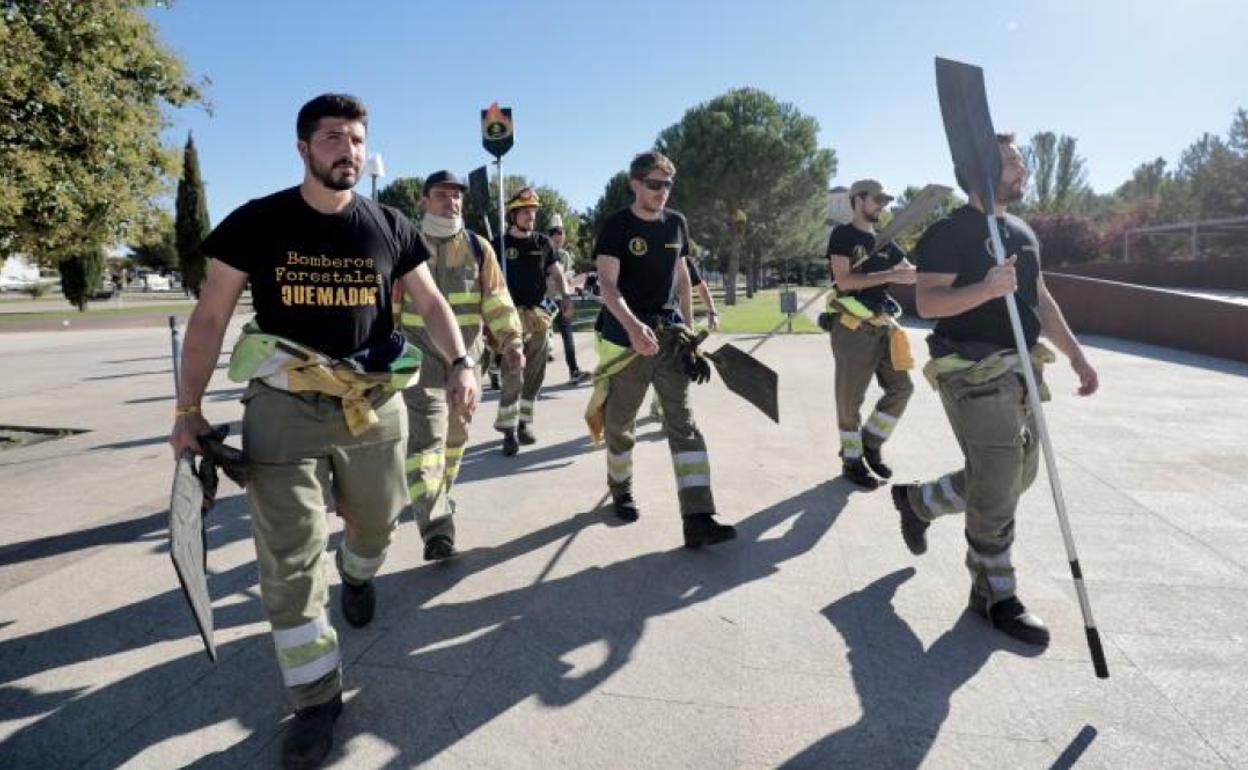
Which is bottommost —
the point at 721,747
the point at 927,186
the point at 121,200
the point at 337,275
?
the point at 721,747

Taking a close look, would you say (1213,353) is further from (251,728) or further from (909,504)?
(251,728)

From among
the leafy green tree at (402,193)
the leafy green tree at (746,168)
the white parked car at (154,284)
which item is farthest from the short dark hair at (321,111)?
the white parked car at (154,284)

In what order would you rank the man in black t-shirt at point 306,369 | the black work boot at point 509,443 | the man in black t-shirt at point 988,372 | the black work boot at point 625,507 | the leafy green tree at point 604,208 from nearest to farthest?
the man in black t-shirt at point 306,369 < the man in black t-shirt at point 988,372 < the black work boot at point 625,507 < the black work boot at point 509,443 < the leafy green tree at point 604,208

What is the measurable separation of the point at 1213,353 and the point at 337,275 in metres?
14.0

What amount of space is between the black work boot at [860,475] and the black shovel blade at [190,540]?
4.04 meters

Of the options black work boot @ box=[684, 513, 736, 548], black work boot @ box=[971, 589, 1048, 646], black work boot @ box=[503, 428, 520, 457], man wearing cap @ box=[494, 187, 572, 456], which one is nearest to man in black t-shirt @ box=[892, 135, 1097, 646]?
black work boot @ box=[971, 589, 1048, 646]

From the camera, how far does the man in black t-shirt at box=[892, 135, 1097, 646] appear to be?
9.59ft

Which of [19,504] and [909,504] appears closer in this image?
[909,504]

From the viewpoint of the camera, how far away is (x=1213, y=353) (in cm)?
1155

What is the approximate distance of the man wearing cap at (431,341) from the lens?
3646 mm

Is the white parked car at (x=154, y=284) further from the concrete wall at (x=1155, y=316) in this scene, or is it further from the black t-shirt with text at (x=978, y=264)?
the black t-shirt with text at (x=978, y=264)

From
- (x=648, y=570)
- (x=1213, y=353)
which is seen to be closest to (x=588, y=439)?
(x=648, y=570)

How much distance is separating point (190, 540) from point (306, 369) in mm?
616

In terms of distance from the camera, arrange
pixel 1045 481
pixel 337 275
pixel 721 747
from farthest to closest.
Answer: pixel 1045 481 → pixel 337 275 → pixel 721 747
